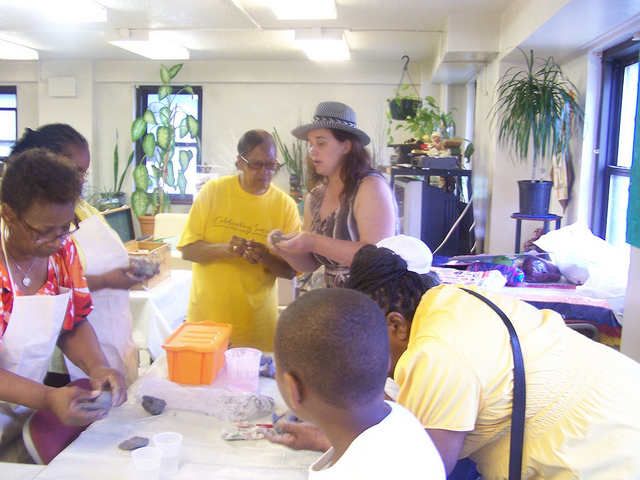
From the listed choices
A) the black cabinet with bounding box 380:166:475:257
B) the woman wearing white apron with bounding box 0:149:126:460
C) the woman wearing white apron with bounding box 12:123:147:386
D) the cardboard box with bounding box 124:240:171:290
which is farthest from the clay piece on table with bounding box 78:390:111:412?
the black cabinet with bounding box 380:166:475:257

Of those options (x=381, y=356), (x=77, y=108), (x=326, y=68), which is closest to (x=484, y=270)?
(x=381, y=356)

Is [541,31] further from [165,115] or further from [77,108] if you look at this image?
[77,108]

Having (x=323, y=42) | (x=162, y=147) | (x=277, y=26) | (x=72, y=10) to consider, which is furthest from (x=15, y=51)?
(x=323, y=42)

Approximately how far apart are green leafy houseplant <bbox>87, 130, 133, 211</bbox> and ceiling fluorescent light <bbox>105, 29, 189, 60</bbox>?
1818 mm

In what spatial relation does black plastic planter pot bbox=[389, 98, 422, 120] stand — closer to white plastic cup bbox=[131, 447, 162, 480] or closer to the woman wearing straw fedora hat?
the woman wearing straw fedora hat

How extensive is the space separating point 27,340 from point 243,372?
630 mm

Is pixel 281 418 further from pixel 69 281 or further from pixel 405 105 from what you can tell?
pixel 405 105

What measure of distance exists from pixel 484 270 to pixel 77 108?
6152 millimetres

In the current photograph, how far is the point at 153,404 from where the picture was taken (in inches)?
63.4

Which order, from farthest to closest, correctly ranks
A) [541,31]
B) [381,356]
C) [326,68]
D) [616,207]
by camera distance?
1. [326,68]
2. [616,207]
3. [541,31]
4. [381,356]

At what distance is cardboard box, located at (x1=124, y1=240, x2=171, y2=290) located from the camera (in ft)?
10.5

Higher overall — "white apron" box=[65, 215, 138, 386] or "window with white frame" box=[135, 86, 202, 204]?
"window with white frame" box=[135, 86, 202, 204]

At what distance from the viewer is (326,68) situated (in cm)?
698

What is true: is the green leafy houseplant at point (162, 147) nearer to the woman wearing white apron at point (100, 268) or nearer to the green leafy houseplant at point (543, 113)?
the green leafy houseplant at point (543, 113)
